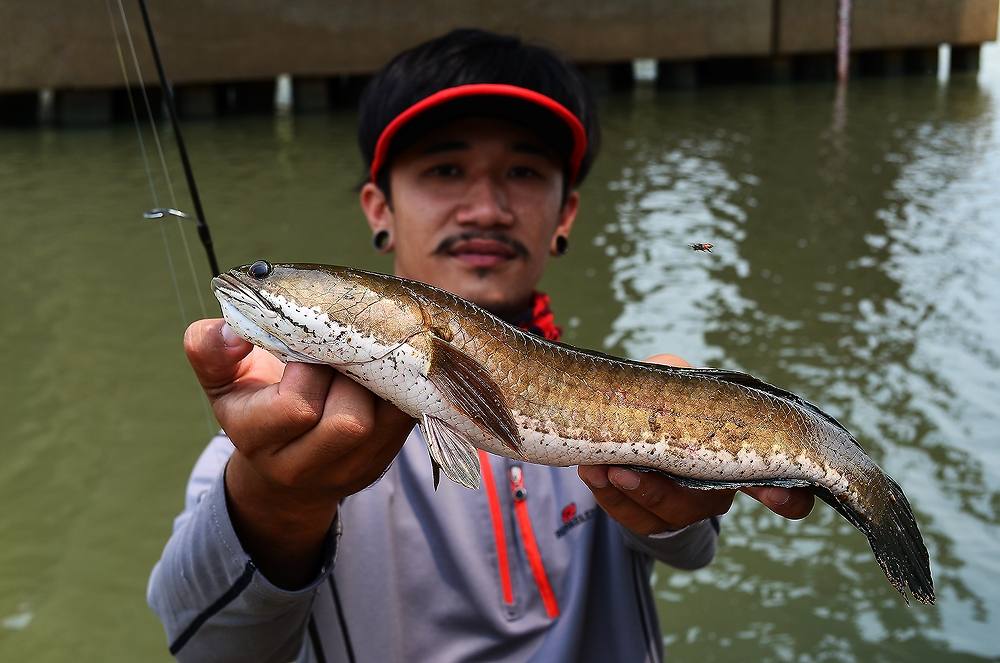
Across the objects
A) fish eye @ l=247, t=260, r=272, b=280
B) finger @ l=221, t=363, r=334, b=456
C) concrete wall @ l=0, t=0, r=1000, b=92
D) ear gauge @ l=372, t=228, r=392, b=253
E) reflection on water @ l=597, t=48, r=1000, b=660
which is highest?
fish eye @ l=247, t=260, r=272, b=280

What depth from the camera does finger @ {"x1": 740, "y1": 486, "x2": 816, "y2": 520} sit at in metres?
1.98

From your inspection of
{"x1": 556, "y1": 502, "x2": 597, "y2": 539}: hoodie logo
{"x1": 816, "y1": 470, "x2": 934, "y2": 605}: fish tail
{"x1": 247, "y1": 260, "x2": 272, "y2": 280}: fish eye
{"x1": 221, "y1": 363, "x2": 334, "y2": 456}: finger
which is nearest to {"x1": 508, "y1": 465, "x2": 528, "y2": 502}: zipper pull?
{"x1": 556, "y1": 502, "x2": 597, "y2": 539}: hoodie logo

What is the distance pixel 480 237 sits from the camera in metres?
2.78

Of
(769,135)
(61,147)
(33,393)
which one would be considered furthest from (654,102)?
(33,393)

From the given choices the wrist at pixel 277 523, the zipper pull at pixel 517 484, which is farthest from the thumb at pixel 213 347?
the zipper pull at pixel 517 484

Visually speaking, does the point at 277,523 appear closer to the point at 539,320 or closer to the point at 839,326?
the point at 539,320

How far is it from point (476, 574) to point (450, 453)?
0.96 meters

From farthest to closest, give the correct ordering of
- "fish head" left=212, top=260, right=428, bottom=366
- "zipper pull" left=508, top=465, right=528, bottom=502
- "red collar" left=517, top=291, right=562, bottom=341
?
1. "red collar" left=517, top=291, right=562, bottom=341
2. "zipper pull" left=508, top=465, right=528, bottom=502
3. "fish head" left=212, top=260, right=428, bottom=366

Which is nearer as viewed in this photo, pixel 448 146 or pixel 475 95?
pixel 475 95

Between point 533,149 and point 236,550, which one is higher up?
point 533,149

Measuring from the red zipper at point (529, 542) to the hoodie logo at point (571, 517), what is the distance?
86mm

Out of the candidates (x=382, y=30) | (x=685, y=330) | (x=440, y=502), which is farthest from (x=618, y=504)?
(x=382, y=30)

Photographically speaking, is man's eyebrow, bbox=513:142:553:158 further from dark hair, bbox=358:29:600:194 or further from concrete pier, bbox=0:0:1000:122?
concrete pier, bbox=0:0:1000:122

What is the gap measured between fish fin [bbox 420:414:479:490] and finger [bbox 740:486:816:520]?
607 mm
